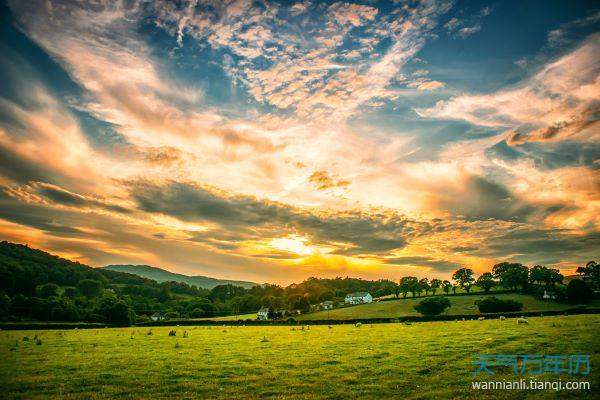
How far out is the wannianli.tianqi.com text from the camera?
14.0 m

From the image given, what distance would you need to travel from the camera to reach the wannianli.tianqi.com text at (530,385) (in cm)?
1402

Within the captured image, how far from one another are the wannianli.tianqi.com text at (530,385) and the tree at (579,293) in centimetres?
10746

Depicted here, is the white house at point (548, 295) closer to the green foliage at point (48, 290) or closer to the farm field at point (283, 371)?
the farm field at point (283, 371)

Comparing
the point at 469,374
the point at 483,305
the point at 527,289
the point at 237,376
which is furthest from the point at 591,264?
the point at 237,376

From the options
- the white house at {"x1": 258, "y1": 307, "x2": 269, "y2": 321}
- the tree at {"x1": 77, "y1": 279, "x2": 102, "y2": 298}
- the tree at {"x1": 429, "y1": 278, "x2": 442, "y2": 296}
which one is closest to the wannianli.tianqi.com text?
→ the white house at {"x1": 258, "y1": 307, "x2": 269, "y2": 321}

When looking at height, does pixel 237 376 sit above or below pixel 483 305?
above

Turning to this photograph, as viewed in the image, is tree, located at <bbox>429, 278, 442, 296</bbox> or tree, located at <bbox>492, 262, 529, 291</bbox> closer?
tree, located at <bbox>492, 262, 529, 291</bbox>

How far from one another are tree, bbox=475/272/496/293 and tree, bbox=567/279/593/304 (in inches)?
1223

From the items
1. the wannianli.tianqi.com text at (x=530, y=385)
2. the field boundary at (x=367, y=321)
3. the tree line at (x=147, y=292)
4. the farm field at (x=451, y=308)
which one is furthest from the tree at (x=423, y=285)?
the wannianli.tianqi.com text at (x=530, y=385)

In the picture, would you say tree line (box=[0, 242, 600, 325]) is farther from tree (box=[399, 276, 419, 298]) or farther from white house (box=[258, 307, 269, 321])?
white house (box=[258, 307, 269, 321])

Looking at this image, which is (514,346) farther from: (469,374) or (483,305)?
(483,305)

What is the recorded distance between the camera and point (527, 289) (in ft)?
374

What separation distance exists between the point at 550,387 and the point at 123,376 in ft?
73.7

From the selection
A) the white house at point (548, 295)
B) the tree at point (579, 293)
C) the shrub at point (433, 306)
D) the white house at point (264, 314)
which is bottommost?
the white house at point (264, 314)
